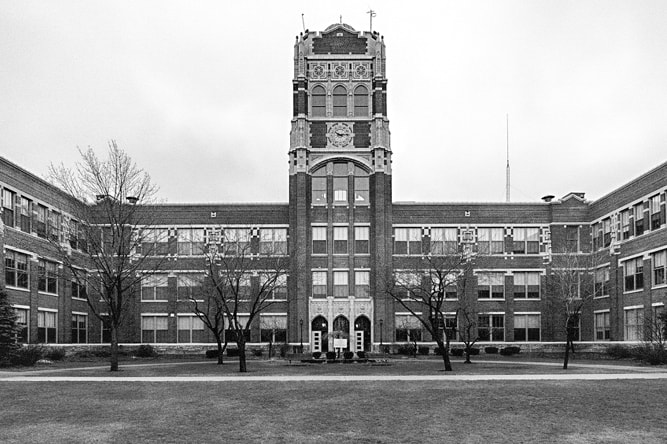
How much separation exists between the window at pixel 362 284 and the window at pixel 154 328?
1616 centimetres

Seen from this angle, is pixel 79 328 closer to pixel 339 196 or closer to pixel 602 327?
pixel 339 196

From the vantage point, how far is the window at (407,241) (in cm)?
6606

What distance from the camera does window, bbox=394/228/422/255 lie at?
66.1 meters

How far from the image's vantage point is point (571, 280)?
187 ft

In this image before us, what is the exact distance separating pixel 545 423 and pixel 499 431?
1.48 m

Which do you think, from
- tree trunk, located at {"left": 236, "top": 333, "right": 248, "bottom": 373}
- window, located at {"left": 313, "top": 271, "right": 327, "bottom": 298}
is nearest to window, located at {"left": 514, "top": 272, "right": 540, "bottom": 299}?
window, located at {"left": 313, "top": 271, "right": 327, "bottom": 298}

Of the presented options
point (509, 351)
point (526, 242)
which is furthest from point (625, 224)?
point (509, 351)

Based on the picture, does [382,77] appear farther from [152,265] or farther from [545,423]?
[545,423]

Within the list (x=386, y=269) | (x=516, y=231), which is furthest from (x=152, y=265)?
(x=516, y=231)

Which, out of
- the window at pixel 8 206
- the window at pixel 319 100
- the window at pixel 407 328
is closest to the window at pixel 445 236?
the window at pixel 407 328

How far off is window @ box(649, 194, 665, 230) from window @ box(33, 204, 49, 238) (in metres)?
40.5

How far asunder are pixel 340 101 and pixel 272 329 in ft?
66.5

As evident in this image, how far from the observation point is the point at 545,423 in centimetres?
1766

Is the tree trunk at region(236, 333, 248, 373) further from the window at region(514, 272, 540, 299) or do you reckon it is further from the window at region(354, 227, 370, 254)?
the window at region(514, 272, 540, 299)
